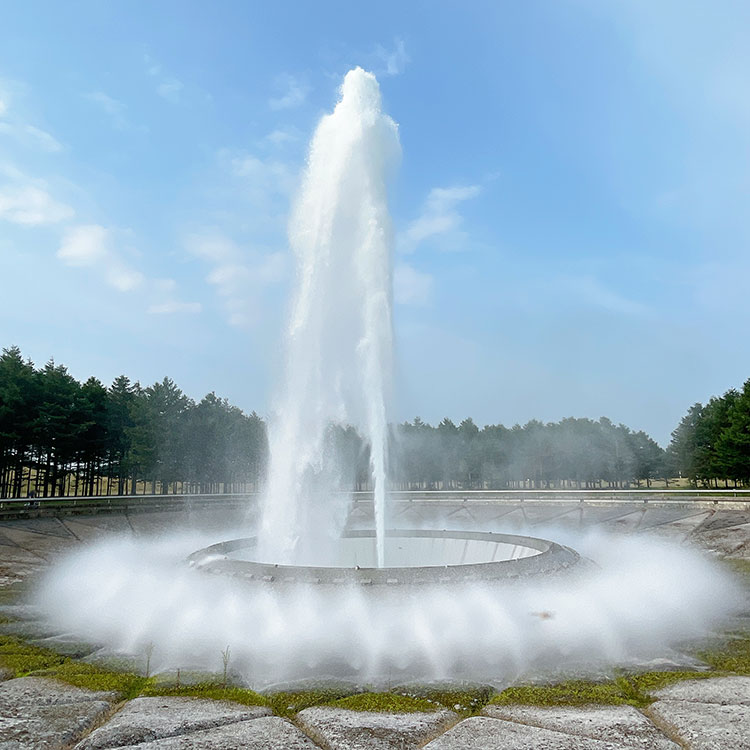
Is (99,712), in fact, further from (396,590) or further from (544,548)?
(544,548)

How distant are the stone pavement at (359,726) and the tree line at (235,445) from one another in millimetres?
13320

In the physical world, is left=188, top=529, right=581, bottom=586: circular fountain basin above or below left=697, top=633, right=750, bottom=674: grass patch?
above

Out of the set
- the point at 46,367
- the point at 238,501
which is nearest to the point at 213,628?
the point at 238,501

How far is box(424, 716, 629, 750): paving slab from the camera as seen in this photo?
276 inches

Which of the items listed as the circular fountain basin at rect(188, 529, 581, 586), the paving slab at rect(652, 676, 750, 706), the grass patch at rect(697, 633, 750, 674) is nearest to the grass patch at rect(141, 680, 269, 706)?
the circular fountain basin at rect(188, 529, 581, 586)

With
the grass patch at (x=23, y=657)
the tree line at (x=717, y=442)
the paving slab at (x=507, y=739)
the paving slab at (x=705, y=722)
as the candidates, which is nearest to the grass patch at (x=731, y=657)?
the paving slab at (x=705, y=722)

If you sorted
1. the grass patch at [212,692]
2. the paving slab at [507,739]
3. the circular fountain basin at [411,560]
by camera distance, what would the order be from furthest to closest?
the circular fountain basin at [411,560], the grass patch at [212,692], the paving slab at [507,739]

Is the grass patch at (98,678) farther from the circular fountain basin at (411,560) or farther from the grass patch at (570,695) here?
the grass patch at (570,695)

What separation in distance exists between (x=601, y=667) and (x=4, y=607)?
15767 mm

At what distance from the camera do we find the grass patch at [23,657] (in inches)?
417

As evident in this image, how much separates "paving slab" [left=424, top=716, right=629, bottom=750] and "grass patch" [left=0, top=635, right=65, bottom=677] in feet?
25.7

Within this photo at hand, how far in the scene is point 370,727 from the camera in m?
7.75

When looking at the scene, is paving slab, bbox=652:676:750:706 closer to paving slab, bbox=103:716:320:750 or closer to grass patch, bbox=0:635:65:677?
paving slab, bbox=103:716:320:750

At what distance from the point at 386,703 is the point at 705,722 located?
4427mm
